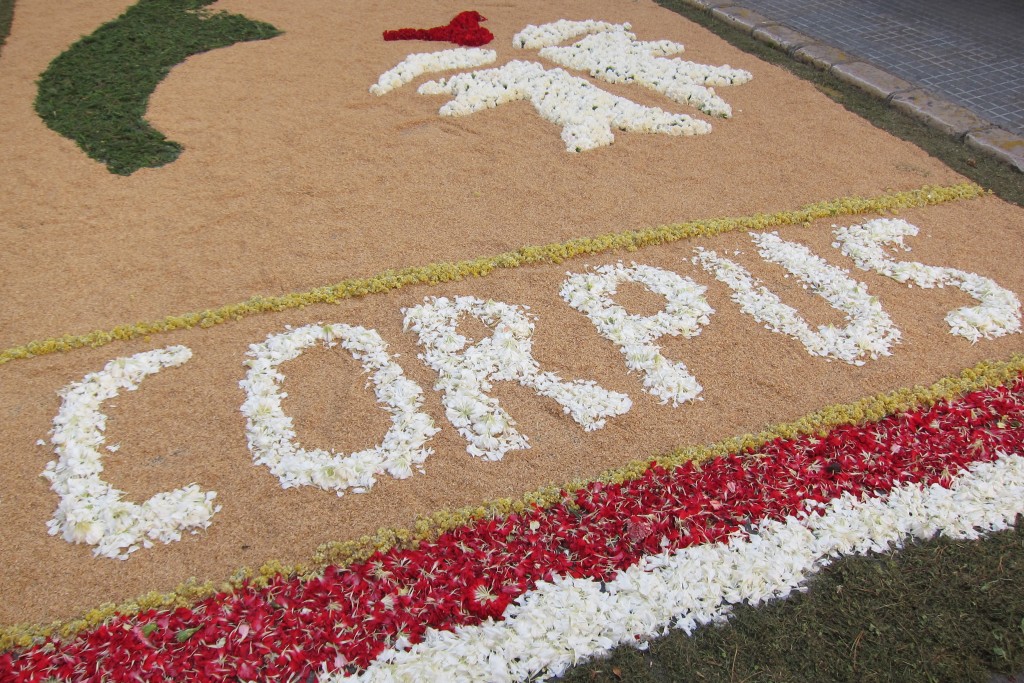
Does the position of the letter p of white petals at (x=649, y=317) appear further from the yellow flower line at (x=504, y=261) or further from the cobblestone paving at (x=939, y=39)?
the cobblestone paving at (x=939, y=39)

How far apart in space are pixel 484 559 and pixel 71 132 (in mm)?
5423

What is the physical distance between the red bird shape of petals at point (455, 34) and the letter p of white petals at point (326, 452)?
4.80m

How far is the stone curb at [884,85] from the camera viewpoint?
6574 millimetres

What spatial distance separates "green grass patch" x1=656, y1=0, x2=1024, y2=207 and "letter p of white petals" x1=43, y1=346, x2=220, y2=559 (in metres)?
5.92

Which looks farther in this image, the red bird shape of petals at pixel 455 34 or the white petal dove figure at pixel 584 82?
the red bird shape of petals at pixel 455 34

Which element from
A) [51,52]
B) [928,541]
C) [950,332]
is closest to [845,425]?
[928,541]

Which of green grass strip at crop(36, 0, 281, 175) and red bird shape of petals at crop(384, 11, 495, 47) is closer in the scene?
green grass strip at crop(36, 0, 281, 175)

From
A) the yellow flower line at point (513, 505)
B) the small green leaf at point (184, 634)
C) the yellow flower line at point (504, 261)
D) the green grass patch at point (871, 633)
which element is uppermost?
the yellow flower line at point (504, 261)

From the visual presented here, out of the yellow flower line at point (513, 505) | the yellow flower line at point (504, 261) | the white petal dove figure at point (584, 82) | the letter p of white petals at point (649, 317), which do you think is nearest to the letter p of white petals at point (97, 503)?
the yellow flower line at point (513, 505)

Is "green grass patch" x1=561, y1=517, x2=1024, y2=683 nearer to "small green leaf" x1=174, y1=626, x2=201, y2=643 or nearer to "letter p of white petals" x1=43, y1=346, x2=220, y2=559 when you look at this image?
"small green leaf" x1=174, y1=626, x2=201, y2=643

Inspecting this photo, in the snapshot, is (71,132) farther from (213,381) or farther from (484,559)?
(484,559)

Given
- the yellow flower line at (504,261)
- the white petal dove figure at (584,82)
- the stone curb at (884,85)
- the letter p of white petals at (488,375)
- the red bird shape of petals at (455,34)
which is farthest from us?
the red bird shape of petals at (455,34)

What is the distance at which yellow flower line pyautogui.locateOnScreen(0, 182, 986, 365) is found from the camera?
14.4ft

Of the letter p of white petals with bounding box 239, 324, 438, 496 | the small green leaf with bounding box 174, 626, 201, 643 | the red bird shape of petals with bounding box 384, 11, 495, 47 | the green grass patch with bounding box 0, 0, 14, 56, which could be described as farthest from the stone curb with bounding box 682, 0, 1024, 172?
the green grass patch with bounding box 0, 0, 14, 56
